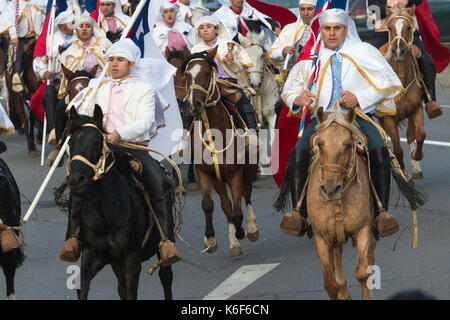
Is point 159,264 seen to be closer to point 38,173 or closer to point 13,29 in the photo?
point 38,173

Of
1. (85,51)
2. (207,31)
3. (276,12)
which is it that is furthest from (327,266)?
(276,12)

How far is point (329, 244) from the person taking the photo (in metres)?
9.69

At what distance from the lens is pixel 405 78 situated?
1598cm

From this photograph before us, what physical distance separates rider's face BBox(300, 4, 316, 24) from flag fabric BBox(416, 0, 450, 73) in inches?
64.2

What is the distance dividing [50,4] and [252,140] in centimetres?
754

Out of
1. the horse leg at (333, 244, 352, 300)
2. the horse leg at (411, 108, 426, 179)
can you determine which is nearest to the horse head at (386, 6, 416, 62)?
the horse leg at (411, 108, 426, 179)

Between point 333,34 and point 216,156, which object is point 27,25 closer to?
point 216,156

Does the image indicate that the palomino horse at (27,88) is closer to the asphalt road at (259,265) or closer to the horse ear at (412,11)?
the asphalt road at (259,265)

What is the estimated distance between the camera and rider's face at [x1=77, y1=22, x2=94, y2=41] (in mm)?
16234

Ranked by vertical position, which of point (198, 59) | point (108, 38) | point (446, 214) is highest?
point (198, 59)

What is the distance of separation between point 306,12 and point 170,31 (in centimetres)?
242

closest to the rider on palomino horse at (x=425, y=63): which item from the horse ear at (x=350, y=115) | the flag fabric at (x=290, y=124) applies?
the flag fabric at (x=290, y=124)

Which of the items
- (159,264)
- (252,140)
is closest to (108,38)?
(252,140)

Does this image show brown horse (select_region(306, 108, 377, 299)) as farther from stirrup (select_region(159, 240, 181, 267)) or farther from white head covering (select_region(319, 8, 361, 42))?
white head covering (select_region(319, 8, 361, 42))
